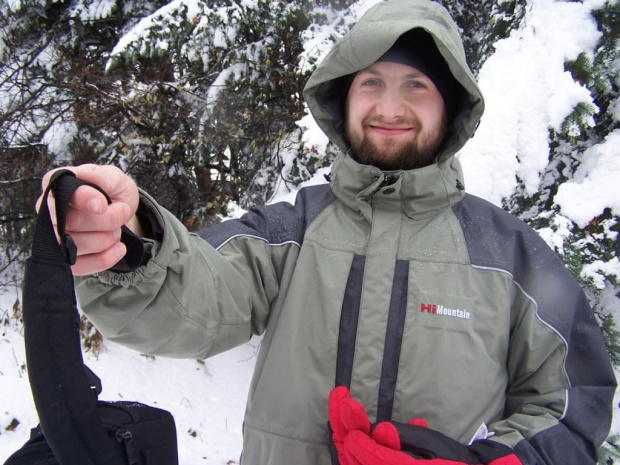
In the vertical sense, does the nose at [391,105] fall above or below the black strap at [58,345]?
above

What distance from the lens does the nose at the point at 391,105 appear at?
167cm

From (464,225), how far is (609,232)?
4.15 ft

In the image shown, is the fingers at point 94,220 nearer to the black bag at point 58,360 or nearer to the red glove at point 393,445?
the black bag at point 58,360

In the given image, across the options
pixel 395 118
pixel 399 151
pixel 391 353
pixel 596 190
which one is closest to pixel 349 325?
pixel 391 353

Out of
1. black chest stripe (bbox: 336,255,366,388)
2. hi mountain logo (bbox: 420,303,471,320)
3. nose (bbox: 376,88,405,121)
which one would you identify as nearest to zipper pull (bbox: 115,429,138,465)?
black chest stripe (bbox: 336,255,366,388)

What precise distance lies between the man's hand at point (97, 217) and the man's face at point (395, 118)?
39.5 inches

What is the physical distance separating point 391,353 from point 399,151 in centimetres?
77

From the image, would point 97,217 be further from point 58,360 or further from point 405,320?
point 405,320

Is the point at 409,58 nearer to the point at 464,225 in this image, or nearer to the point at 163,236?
the point at 464,225

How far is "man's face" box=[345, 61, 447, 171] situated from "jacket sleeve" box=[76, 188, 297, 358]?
1.77ft

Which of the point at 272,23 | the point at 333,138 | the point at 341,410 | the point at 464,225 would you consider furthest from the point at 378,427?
the point at 272,23

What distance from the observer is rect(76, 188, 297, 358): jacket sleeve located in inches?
43.6

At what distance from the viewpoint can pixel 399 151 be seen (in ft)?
5.51

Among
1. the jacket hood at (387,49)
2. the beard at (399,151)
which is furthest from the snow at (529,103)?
the beard at (399,151)
